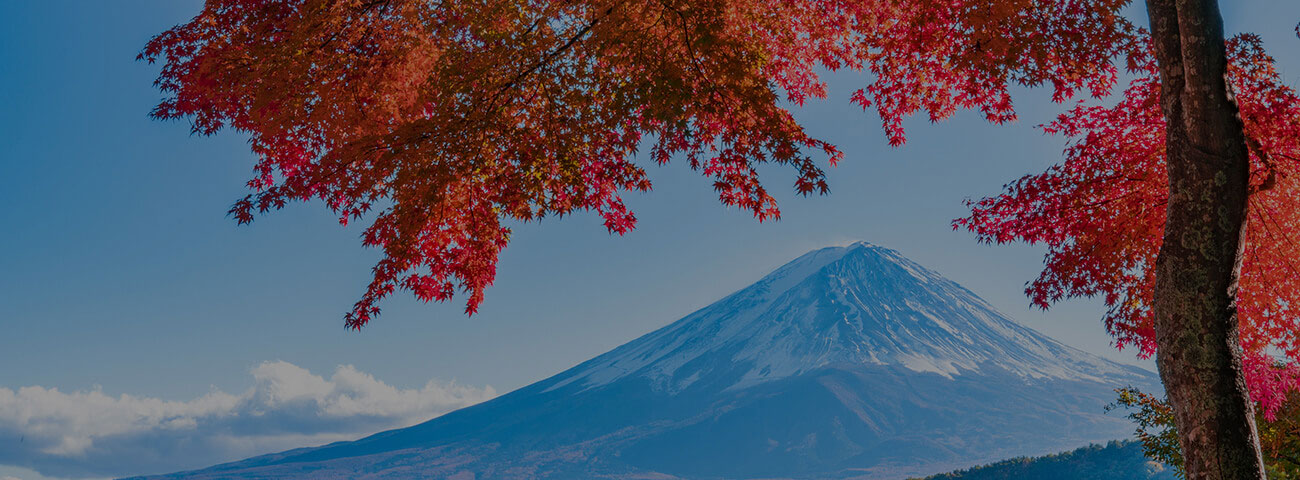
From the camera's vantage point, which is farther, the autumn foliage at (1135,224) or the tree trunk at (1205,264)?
the autumn foliage at (1135,224)

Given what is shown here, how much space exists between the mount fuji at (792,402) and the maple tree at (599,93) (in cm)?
9673

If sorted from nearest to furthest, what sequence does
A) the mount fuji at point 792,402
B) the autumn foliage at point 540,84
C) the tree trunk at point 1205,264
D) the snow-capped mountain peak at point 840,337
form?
1. the tree trunk at point 1205,264
2. the autumn foliage at point 540,84
3. the mount fuji at point 792,402
4. the snow-capped mountain peak at point 840,337

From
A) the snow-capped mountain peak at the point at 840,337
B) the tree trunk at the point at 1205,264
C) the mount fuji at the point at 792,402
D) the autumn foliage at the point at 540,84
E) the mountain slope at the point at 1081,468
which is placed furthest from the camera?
the snow-capped mountain peak at the point at 840,337

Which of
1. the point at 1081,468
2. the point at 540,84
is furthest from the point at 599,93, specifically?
the point at 1081,468

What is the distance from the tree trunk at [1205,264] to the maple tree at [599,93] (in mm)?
11

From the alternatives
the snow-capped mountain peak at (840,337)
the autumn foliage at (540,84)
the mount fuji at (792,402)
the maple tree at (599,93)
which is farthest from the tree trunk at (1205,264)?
the snow-capped mountain peak at (840,337)

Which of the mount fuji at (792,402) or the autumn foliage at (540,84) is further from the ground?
the autumn foliage at (540,84)

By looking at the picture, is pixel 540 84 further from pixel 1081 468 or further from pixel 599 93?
pixel 1081 468

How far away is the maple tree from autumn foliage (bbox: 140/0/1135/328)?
0.02 meters

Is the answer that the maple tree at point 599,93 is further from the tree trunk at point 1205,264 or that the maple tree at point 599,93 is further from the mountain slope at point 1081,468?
the mountain slope at point 1081,468

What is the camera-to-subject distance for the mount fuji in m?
103

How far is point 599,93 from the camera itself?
533 centimetres

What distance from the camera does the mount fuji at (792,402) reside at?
103438mm

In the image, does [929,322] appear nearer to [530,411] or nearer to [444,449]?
[530,411]
